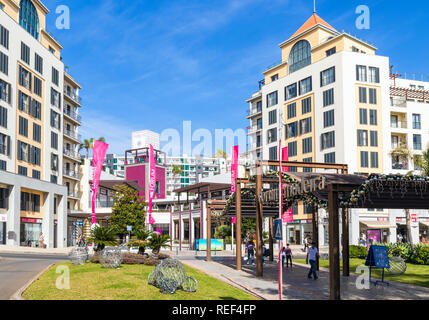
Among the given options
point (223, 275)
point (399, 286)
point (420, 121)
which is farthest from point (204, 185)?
point (399, 286)

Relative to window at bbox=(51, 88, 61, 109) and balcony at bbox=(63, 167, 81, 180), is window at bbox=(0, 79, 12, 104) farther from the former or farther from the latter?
balcony at bbox=(63, 167, 81, 180)

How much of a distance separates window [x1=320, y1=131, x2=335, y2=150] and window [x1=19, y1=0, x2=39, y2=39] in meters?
41.2

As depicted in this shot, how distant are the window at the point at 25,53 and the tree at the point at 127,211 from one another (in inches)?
733

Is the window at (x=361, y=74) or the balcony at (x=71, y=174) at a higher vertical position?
the window at (x=361, y=74)

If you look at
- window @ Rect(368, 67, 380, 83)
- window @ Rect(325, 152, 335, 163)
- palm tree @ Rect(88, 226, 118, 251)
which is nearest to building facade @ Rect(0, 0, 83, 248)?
palm tree @ Rect(88, 226, 118, 251)

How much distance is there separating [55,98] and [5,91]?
1359cm

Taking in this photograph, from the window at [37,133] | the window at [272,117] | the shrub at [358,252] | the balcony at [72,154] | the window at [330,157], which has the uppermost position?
the window at [272,117]

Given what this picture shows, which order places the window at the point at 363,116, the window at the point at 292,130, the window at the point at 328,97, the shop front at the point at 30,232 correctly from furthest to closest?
the window at the point at 292,130 → the window at the point at 328,97 → the window at the point at 363,116 → the shop front at the point at 30,232

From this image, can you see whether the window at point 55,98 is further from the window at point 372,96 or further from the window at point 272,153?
the window at point 372,96

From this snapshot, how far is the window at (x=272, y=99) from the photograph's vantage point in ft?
257

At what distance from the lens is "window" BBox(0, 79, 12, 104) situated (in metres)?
49.5

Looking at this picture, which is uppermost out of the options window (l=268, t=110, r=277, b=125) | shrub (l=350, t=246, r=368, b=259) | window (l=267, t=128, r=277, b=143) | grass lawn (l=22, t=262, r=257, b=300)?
window (l=268, t=110, r=277, b=125)

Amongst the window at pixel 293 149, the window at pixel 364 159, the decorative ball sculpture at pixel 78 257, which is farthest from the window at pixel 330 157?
the decorative ball sculpture at pixel 78 257
